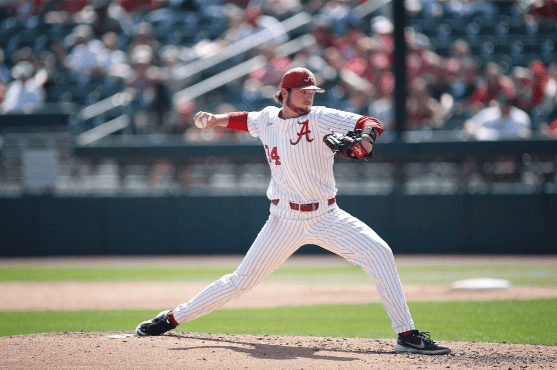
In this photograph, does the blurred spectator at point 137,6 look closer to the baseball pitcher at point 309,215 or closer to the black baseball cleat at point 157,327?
the baseball pitcher at point 309,215

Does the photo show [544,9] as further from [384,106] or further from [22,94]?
[22,94]

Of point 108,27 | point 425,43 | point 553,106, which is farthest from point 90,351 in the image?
point 108,27

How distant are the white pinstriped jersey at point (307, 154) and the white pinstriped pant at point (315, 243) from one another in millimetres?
92

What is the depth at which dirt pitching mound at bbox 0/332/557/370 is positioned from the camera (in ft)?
12.8

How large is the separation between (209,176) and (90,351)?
660cm

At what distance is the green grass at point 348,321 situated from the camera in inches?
211

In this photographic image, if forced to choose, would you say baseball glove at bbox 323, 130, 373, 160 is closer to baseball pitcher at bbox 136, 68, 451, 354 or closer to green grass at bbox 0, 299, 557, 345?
baseball pitcher at bbox 136, 68, 451, 354

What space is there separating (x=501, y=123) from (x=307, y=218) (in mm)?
6690

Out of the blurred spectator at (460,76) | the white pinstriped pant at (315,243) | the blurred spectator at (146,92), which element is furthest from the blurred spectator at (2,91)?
the white pinstriped pant at (315,243)

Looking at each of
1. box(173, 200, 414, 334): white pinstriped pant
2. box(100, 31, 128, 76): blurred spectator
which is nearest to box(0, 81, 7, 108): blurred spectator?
box(100, 31, 128, 76): blurred spectator

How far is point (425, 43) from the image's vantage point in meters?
12.8

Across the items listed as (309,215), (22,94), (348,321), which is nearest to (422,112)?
(348,321)

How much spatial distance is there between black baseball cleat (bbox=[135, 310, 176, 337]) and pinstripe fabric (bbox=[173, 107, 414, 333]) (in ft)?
1.27

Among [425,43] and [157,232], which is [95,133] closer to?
[157,232]
